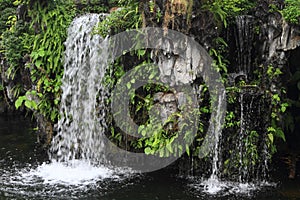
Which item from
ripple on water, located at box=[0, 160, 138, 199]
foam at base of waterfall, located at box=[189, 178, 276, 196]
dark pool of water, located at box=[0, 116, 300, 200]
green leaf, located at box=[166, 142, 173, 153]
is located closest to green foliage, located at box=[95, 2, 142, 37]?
green leaf, located at box=[166, 142, 173, 153]

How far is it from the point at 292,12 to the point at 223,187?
3613 mm

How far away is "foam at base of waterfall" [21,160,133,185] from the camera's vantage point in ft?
26.6

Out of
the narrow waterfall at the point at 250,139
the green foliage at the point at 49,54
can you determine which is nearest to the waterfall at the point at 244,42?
the narrow waterfall at the point at 250,139

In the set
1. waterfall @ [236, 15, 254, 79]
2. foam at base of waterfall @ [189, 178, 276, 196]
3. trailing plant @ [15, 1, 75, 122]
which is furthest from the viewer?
trailing plant @ [15, 1, 75, 122]

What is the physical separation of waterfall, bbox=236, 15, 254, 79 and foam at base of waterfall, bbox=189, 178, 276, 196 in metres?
2.25

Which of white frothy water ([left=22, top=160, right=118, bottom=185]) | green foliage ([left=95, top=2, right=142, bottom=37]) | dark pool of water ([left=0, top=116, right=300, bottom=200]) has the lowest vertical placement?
dark pool of water ([left=0, top=116, right=300, bottom=200])

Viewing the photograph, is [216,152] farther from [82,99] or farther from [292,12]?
[82,99]

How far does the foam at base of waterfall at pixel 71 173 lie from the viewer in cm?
811

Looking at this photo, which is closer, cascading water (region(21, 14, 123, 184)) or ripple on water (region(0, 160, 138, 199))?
ripple on water (region(0, 160, 138, 199))

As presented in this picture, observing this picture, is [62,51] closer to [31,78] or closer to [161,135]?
[31,78]

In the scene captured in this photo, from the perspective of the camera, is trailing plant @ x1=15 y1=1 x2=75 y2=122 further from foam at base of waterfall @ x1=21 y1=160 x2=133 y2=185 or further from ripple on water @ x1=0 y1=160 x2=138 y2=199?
ripple on water @ x1=0 y1=160 x2=138 y2=199

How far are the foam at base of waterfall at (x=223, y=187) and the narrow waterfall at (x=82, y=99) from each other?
8.37ft

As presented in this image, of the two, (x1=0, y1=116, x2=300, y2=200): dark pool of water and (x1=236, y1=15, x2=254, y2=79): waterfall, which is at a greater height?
(x1=236, y1=15, x2=254, y2=79): waterfall

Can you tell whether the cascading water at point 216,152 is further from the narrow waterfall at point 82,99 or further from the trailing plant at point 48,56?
the trailing plant at point 48,56
